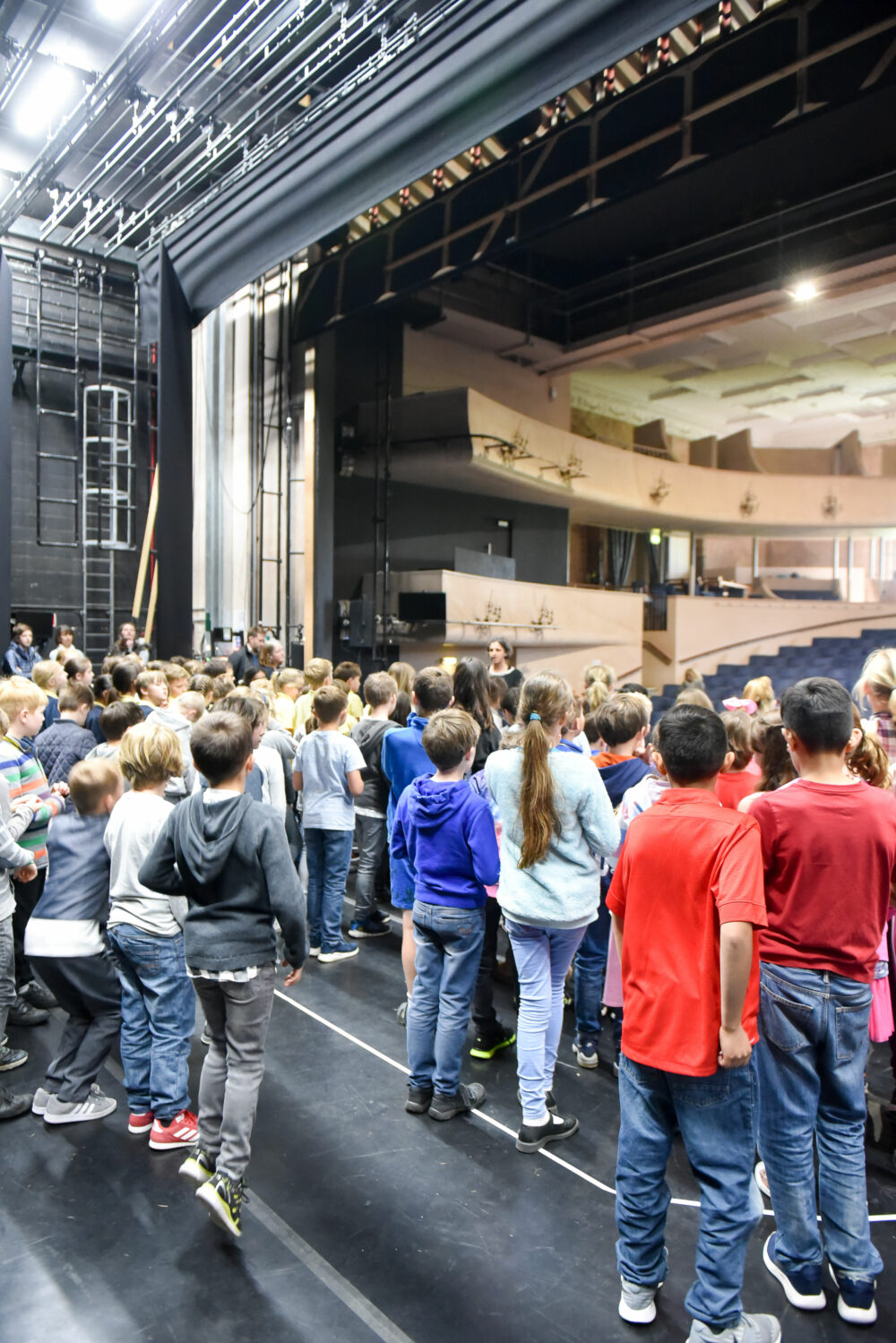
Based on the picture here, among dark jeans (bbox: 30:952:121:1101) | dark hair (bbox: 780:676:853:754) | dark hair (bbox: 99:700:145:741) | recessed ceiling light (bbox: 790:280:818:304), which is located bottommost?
dark jeans (bbox: 30:952:121:1101)

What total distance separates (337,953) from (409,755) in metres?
1.25

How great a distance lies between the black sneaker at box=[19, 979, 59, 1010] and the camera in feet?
11.9

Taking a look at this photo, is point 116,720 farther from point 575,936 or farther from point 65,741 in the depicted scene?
point 575,936

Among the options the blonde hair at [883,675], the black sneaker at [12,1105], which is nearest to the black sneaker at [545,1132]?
the black sneaker at [12,1105]

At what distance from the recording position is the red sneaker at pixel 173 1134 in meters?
2.65

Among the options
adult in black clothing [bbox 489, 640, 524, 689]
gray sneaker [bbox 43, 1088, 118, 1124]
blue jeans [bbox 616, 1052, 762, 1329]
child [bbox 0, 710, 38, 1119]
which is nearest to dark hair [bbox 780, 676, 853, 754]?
blue jeans [bbox 616, 1052, 762, 1329]

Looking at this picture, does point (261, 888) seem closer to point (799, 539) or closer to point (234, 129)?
point (234, 129)

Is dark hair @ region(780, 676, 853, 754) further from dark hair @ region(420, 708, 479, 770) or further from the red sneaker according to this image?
the red sneaker

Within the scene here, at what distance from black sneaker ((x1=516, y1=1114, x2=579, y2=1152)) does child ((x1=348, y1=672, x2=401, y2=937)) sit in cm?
201

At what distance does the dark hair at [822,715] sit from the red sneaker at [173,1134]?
216 centimetres

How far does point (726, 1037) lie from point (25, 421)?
11397 mm

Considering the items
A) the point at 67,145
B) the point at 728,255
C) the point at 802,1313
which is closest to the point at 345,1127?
the point at 802,1313

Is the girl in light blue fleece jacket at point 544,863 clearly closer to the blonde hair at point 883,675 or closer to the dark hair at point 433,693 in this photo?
the dark hair at point 433,693

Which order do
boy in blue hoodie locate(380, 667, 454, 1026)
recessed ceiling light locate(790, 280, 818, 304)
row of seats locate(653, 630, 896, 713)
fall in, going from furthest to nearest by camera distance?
row of seats locate(653, 630, 896, 713)
recessed ceiling light locate(790, 280, 818, 304)
boy in blue hoodie locate(380, 667, 454, 1026)
